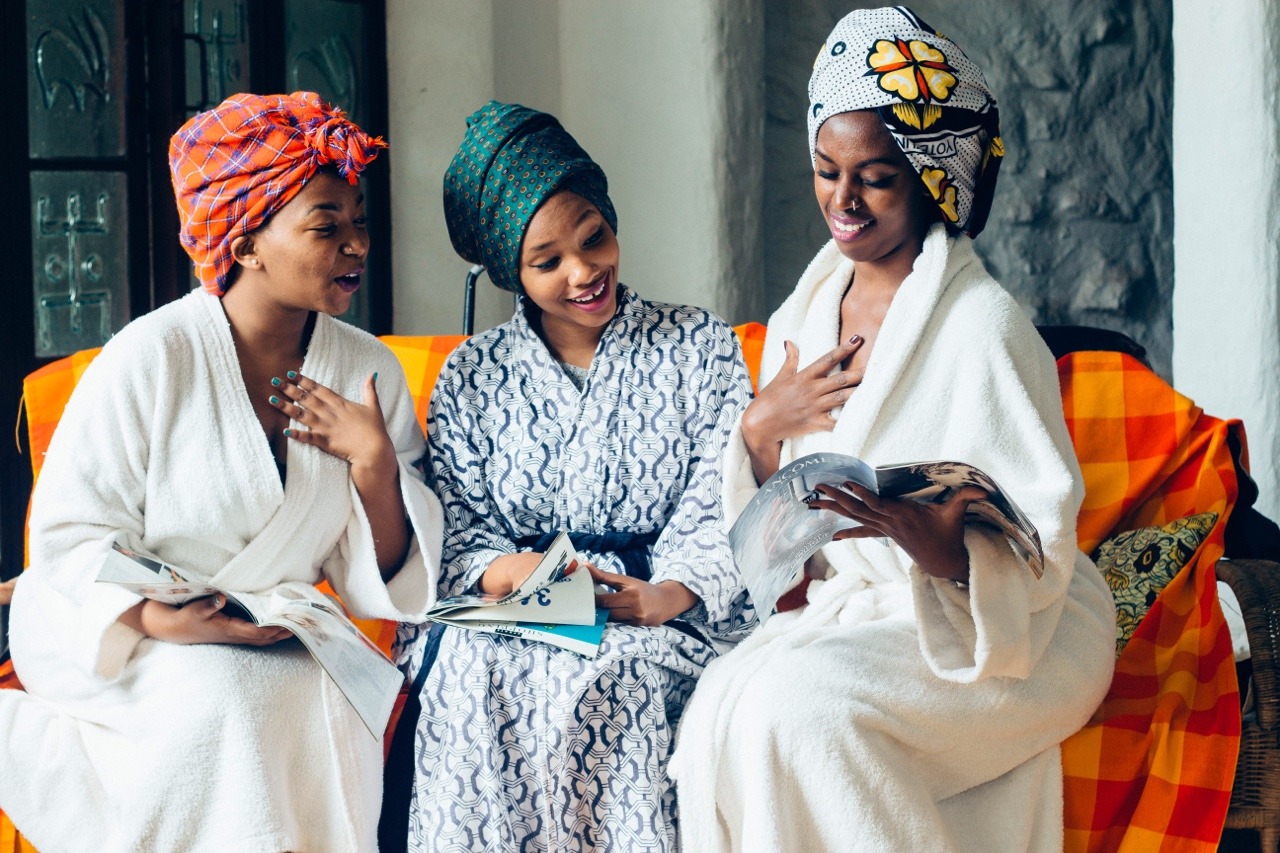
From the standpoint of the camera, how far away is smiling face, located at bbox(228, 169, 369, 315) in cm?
220

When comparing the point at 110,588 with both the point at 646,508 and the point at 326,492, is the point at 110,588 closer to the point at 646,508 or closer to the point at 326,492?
the point at 326,492

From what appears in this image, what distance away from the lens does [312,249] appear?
220 centimetres

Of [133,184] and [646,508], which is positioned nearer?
[646,508]

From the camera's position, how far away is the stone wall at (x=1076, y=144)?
381 centimetres

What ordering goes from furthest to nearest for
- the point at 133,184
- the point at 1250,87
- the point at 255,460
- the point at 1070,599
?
the point at 133,184
the point at 1250,87
the point at 255,460
the point at 1070,599

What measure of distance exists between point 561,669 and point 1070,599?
736 millimetres

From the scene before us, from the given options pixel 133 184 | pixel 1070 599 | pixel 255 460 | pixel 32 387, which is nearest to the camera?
pixel 1070 599

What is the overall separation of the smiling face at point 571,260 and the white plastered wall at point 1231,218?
4.43ft

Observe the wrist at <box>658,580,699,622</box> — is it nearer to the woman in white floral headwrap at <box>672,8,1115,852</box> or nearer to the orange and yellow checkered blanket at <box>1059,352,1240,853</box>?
the woman in white floral headwrap at <box>672,8,1115,852</box>

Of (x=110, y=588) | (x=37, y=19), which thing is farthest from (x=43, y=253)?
(x=110, y=588)

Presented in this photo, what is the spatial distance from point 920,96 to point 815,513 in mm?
656

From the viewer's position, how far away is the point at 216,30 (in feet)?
11.0

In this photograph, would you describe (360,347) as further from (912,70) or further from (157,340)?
(912,70)

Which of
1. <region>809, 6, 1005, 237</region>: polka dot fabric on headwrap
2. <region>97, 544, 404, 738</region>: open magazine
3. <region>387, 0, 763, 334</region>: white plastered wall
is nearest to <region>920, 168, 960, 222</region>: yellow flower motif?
<region>809, 6, 1005, 237</region>: polka dot fabric on headwrap
